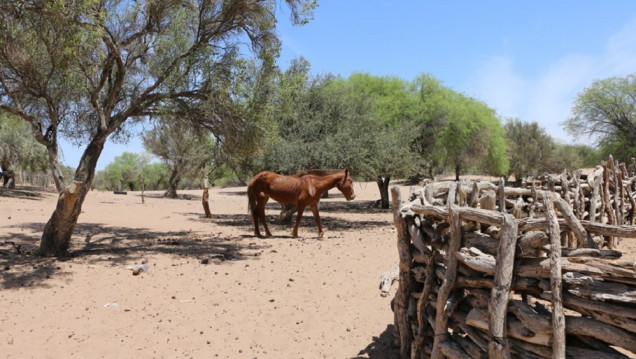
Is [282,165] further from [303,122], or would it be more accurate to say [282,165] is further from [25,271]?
[25,271]

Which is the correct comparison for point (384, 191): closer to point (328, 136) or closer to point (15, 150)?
point (328, 136)

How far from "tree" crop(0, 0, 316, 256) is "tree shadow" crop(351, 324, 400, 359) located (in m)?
6.19

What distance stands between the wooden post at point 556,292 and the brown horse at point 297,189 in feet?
28.7

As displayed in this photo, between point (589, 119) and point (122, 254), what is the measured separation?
3251 centimetres

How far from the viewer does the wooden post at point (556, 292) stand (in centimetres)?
284

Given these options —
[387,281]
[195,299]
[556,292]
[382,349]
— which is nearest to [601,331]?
[556,292]

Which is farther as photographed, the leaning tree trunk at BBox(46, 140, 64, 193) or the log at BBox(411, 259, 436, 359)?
the leaning tree trunk at BBox(46, 140, 64, 193)

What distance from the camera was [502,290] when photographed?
314 cm

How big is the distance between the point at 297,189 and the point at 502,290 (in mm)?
9045

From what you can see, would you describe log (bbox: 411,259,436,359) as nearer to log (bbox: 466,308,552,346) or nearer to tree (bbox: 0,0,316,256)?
log (bbox: 466,308,552,346)

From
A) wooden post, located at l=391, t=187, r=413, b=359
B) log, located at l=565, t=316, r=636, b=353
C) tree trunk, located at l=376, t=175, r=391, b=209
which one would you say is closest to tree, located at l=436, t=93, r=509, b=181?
tree trunk, located at l=376, t=175, r=391, b=209

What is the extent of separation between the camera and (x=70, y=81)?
8.72m

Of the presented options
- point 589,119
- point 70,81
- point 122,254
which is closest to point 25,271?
point 122,254

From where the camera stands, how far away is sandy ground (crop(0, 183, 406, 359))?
5.30 m
